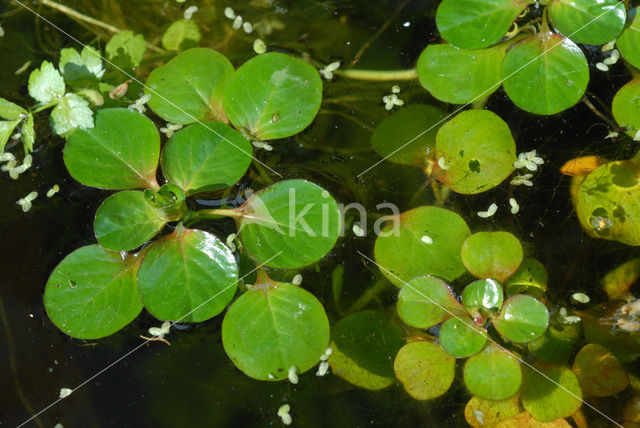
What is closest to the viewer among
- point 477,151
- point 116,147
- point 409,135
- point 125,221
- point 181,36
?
point 125,221

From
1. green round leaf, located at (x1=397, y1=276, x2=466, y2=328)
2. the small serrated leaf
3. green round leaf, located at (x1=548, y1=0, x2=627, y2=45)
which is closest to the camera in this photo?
green round leaf, located at (x1=397, y1=276, x2=466, y2=328)

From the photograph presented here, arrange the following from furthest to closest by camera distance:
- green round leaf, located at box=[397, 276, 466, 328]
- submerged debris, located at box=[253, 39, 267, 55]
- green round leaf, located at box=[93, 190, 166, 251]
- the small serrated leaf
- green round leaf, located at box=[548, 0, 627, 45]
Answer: submerged debris, located at box=[253, 39, 267, 55] → the small serrated leaf → green round leaf, located at box=[548, 0, 627, 45] → green round leaf, located at box=[397, 276, 466, 328] → green round leaf, located at box=[93, 190, 166, 251]

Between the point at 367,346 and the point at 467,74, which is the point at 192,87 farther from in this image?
the point at 367,346

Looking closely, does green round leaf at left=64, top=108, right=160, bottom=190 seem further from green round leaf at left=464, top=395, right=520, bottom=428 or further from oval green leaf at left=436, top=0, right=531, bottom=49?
green round leaf at left=464, top=395, right=520, bottom=428

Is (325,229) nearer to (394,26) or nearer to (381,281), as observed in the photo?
(381,281)

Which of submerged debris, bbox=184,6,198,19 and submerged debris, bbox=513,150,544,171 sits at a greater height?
submerged debris, bbox=184,6,198,19

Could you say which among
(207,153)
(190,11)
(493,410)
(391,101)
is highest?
(190,11)

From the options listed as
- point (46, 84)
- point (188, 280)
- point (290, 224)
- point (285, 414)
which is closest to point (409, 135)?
point (290, 224)

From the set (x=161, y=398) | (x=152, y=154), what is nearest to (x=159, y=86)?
(x=152, y=154)

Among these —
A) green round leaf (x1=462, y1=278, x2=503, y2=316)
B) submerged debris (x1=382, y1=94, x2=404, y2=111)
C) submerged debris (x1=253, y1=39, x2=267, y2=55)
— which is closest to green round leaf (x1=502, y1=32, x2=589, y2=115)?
submerged debris (x1=382, y1=94, x2=404, y2=111)
